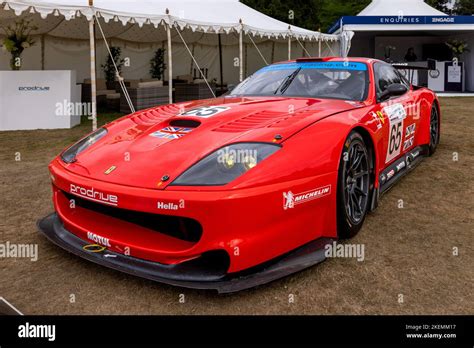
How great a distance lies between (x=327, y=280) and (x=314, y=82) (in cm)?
183

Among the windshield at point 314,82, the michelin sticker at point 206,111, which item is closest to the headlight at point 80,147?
the michelin sticker at point 206,111

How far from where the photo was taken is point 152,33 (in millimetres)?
14805

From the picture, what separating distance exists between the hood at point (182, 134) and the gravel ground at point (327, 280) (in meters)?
0.58

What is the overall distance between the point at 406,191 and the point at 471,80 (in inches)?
708

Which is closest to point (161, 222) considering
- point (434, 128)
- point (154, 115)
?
point (154, 115)

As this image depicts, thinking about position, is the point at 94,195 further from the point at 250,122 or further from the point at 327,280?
the point at 327,280

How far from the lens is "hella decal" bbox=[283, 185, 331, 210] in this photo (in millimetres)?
2275

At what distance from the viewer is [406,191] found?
411 cm

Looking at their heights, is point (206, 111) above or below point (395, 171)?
above

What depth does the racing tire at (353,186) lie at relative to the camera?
2.71m

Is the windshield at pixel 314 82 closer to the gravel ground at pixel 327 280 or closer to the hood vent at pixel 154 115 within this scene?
the hood vent at pixel 154 115
